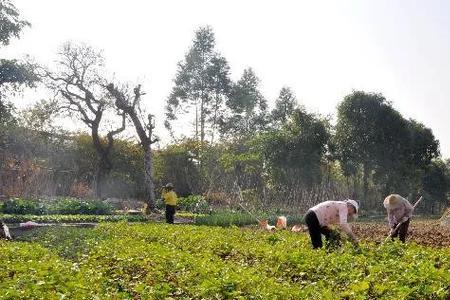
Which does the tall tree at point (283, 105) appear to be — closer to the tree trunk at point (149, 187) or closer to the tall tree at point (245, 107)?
the tall tree at point (245, 107)

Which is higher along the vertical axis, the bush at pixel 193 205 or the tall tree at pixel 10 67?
the tall tree at pixel 10 67

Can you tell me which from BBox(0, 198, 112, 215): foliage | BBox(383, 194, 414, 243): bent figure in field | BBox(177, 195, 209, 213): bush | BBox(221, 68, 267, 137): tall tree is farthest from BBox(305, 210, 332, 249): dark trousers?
BBox(221, 68, 267, 137): tall tree

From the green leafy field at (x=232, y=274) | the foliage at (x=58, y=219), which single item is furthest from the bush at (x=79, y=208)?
the green leafy field at (x=232, y=274)

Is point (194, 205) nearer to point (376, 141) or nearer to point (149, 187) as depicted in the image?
point (149, 187)

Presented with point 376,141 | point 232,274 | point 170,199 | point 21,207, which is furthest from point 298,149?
point 232,274

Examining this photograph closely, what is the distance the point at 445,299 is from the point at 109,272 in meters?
4.31

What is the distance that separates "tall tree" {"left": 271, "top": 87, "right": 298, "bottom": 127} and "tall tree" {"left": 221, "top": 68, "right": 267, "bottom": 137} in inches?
43.4

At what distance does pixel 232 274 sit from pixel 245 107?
145ft

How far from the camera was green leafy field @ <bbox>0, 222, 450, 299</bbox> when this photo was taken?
17.9ft

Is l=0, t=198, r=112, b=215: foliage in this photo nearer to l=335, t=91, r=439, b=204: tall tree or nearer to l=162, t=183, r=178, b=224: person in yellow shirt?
l=162, t=183, r=178, b=224: person in yellow shirt

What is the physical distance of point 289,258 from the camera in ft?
27.1

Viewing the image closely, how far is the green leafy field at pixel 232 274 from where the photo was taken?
546 centimetres

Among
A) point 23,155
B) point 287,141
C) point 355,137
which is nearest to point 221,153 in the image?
point 287,141

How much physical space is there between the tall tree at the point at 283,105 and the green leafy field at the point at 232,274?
4356 cm
